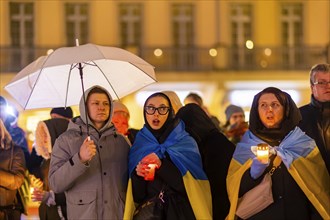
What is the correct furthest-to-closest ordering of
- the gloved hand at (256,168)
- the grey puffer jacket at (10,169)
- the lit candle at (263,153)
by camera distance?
the grey puffer jacket at (10,169) → the gloved hand at (256,168) → the lit candle at (263,153)

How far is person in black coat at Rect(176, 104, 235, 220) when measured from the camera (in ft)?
24.8

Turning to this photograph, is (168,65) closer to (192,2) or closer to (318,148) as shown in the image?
(192,2)

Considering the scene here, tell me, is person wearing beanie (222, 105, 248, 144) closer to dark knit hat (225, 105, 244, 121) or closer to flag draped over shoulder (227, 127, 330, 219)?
dark knit hat (225, 105, 244, 121)

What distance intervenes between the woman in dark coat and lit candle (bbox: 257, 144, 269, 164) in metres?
0.23

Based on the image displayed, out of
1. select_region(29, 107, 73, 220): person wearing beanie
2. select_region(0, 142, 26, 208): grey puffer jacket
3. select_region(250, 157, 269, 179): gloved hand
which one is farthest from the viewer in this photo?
select_region(29, 107, 73, 220): person wearing beanie

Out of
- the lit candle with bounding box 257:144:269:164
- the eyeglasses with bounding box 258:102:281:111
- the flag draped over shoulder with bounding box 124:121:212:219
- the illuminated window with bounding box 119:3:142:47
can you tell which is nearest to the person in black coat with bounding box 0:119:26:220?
the flag draped over shoulder with bounding box 124:121:212:219

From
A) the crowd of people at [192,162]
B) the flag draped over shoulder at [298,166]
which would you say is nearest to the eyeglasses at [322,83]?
the crowd of people at [192,162]

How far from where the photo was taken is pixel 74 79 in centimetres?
865

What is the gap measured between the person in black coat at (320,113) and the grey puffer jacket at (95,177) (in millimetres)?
1561

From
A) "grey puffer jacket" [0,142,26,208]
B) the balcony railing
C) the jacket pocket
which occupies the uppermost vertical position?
the balcony railing

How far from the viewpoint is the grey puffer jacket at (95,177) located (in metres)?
7.20

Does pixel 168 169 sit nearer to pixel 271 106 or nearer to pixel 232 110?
pixel 271 106

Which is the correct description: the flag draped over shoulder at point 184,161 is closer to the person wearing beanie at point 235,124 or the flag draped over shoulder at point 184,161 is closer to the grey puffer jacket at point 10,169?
the grey puffer jacket at point 10,169

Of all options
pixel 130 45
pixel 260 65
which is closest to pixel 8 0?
pixel 130 45
